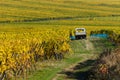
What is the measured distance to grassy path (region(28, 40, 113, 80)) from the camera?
51.2 m

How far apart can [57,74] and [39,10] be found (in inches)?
5145

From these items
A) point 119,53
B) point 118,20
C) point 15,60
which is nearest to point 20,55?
point 15,60

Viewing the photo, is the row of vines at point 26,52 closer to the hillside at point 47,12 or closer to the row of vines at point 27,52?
the row of vines at point 27,52

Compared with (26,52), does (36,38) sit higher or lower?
higher

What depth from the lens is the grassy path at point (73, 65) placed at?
51.2m

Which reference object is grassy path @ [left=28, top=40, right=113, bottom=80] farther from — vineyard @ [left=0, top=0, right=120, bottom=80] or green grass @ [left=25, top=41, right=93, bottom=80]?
vineyard @ [left=0, top=0, right=120, bottom=80]

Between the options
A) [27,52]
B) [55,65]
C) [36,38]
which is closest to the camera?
[27,52]

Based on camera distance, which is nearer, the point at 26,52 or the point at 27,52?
the point at 26,52

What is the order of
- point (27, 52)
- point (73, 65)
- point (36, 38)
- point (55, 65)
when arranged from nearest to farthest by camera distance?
point (27, 52), point (73, 65), point (55, 65), point (36, 38)

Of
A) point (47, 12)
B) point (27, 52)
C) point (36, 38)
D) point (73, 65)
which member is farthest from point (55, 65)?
point (47, 12)

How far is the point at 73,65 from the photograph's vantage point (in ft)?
193

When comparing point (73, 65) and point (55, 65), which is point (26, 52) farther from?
point (73, 65)

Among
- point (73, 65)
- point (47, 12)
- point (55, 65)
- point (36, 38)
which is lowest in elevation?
point (73, 65)

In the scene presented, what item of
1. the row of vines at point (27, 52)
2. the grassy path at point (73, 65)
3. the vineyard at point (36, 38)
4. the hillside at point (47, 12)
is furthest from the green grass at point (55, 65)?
the hillside at point (47, 12)
